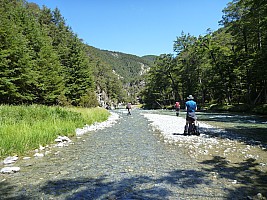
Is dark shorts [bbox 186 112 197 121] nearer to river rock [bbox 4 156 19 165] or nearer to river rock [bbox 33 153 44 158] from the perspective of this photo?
river rock [bbox 33 153 44 158]

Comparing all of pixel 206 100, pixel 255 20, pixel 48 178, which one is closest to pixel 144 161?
pixel 48 178

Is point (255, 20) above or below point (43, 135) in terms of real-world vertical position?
above

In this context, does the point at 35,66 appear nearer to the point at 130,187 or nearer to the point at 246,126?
the point at 246,126

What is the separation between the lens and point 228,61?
A: 4478cm

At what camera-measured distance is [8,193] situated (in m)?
5.14

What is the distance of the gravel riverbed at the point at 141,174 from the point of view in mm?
5145

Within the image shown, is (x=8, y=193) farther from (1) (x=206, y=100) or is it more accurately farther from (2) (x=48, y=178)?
(1) (x=206, y=100)

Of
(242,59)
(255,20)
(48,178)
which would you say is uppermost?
(255,20)

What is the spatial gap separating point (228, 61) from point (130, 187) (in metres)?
44.9

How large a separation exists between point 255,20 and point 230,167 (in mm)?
30905

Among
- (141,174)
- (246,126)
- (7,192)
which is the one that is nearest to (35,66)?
(246,126)

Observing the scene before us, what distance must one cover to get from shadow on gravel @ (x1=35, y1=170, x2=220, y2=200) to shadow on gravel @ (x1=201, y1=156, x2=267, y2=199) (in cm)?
59

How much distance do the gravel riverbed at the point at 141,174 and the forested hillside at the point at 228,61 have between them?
13533 mm

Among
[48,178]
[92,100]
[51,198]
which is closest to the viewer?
[51,198]
